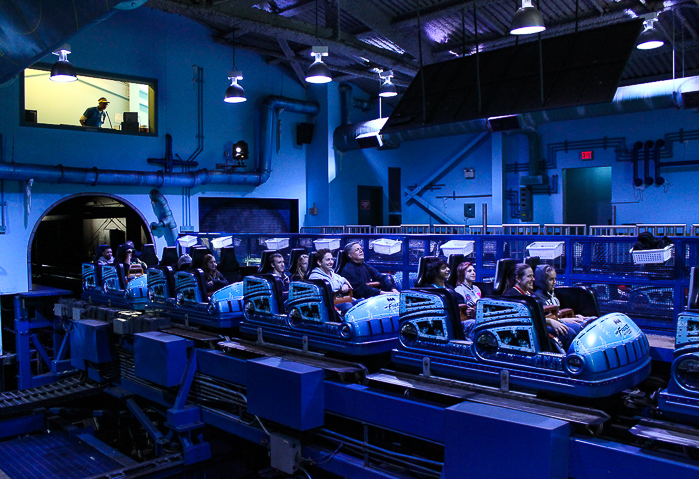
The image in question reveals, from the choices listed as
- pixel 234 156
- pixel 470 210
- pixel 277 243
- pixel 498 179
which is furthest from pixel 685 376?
pixel 470 210

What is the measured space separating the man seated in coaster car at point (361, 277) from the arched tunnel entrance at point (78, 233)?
24.5ft

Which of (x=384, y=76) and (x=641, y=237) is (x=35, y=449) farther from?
(x=384, y=76)

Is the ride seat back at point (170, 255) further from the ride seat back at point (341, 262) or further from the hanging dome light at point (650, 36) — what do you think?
the hanging dome light at point (650, 36)

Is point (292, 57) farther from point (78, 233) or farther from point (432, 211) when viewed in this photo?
point (78, 233)

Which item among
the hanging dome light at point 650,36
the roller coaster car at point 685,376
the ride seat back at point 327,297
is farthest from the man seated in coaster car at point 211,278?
the hanging dome light at point 650,36

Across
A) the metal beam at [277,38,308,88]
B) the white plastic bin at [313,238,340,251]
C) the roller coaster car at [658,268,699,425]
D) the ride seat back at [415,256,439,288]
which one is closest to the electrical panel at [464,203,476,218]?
the metal beam at [277,38,308,88]

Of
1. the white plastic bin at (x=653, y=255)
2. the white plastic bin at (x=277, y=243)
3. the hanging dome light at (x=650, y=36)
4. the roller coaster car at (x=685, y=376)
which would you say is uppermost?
the hanging dome light at (x=650, y=36)

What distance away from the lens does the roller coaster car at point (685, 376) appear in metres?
3.13

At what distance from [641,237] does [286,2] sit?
8.32m

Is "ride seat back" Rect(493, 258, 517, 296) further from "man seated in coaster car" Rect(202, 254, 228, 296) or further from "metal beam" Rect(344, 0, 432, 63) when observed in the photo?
"metal beam" Rect(344, 0, 432, 63)

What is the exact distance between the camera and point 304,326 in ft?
16.8

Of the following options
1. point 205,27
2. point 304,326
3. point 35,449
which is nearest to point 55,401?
point 35,449

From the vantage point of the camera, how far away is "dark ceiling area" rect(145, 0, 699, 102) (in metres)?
8.63

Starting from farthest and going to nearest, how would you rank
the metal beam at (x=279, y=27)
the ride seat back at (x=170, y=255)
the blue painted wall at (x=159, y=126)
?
1. the blue painted wall at (x=159, y=126)
2. the ride seat back at (x=170, y=255)
3. the metal beam at (x=279, y=27)
